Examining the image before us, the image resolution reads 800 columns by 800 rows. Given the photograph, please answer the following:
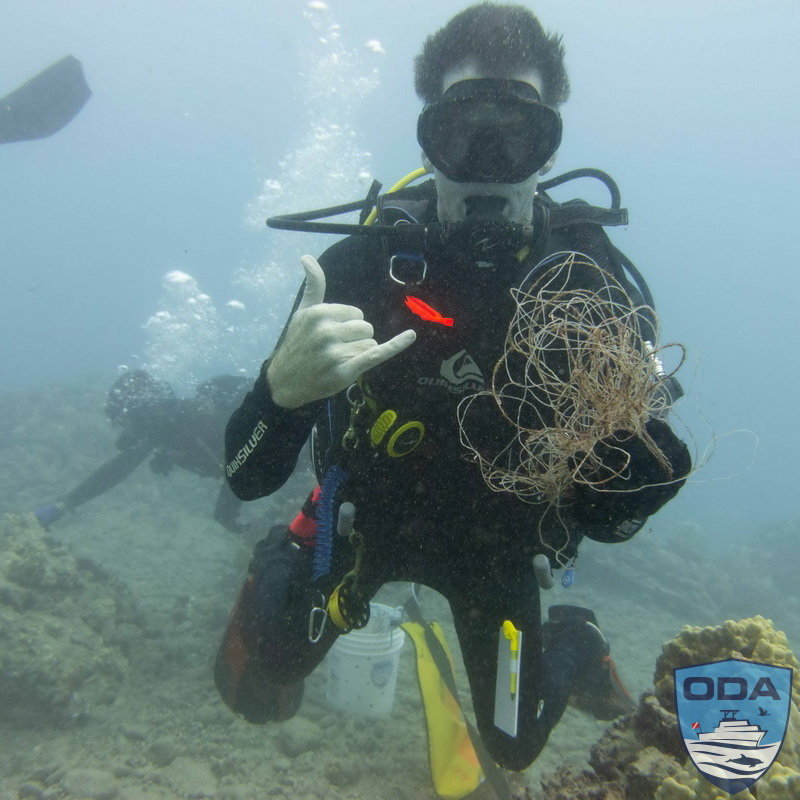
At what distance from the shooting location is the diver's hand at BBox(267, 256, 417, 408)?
206 cm

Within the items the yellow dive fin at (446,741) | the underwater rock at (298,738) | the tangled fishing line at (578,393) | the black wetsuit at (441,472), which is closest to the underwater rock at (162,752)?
the underwater rock at (298,738)

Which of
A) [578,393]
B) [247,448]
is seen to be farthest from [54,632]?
[578,393]

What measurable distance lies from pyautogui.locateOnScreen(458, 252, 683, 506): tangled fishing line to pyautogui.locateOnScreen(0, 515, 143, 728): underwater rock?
14.7 feet

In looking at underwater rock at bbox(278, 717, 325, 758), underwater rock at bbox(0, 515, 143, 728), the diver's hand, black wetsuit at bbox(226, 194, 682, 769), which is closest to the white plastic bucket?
underwater rock at bbox(278, 717, 325, 758)

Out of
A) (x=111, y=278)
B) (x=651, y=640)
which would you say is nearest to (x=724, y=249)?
(x=651, y=640)

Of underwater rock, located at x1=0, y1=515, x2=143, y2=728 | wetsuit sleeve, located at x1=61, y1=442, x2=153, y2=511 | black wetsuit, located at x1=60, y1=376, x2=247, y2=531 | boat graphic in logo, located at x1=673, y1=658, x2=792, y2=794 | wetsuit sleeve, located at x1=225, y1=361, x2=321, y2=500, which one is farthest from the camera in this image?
wetsuit sleeve, located at x1=61, y1=442, x2=153, y2=511

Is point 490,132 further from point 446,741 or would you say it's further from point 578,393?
point 446,741

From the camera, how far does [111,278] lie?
153875 millimetres

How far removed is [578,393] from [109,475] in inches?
364

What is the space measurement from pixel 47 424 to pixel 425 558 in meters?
19.3

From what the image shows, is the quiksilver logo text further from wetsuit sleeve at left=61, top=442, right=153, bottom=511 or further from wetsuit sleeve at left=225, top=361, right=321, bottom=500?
wetsuit sleeve at left=61, top=442, right=153, bottom=511

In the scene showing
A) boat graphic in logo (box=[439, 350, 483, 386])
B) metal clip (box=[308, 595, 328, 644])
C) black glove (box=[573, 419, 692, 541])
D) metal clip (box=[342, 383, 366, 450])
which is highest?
boat graphic in logo (box=[439, 350, 483, 386])

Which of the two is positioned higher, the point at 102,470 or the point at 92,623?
the point at 102,470

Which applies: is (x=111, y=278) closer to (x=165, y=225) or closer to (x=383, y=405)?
(x=165, y=225)
